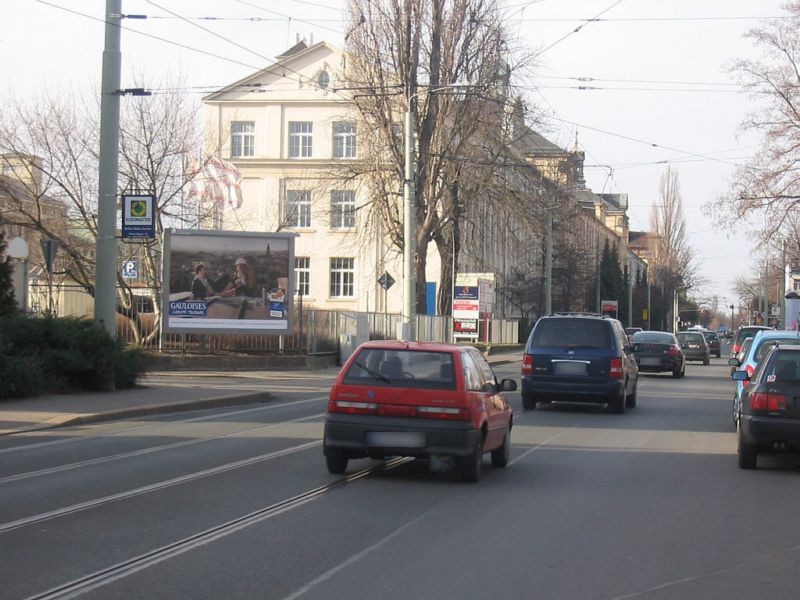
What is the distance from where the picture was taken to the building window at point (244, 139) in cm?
6212

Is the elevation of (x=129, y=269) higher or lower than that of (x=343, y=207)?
lower

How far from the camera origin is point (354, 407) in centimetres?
1066

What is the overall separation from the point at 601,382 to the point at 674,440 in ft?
12.2

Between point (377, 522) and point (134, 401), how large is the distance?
442 inches

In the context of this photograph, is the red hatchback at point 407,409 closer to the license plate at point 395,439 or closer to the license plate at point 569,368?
the license plate at point 395,439

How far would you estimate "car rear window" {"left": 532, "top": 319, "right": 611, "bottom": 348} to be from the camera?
19656 millimetres

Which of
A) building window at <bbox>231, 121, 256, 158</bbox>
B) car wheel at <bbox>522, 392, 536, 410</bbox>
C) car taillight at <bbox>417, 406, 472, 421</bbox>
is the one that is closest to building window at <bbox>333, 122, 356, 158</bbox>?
building window at <bbox>231, 121, 256, 158</bbox>

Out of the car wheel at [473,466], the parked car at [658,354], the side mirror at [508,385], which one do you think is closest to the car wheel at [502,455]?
the side mirror at [508,385]

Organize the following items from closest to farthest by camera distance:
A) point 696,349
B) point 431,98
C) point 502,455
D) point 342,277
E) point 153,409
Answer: point 502,455 < point 153,409 < point 431,98 < point 696,349 < point 342,277

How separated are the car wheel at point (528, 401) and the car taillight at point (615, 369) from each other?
5.30 ft

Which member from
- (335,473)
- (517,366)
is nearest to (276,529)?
(335,473)

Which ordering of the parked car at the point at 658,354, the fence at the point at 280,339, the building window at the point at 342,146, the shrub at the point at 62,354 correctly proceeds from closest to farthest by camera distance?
the shrub at the point at 62,354, the fence at the point at 280,339, the parked car at the point at 658,354, the building window at the point at 342,146

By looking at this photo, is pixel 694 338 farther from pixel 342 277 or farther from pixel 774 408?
pixel 774 408

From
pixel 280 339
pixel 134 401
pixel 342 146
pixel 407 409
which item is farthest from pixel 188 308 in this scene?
pixel 342 146
